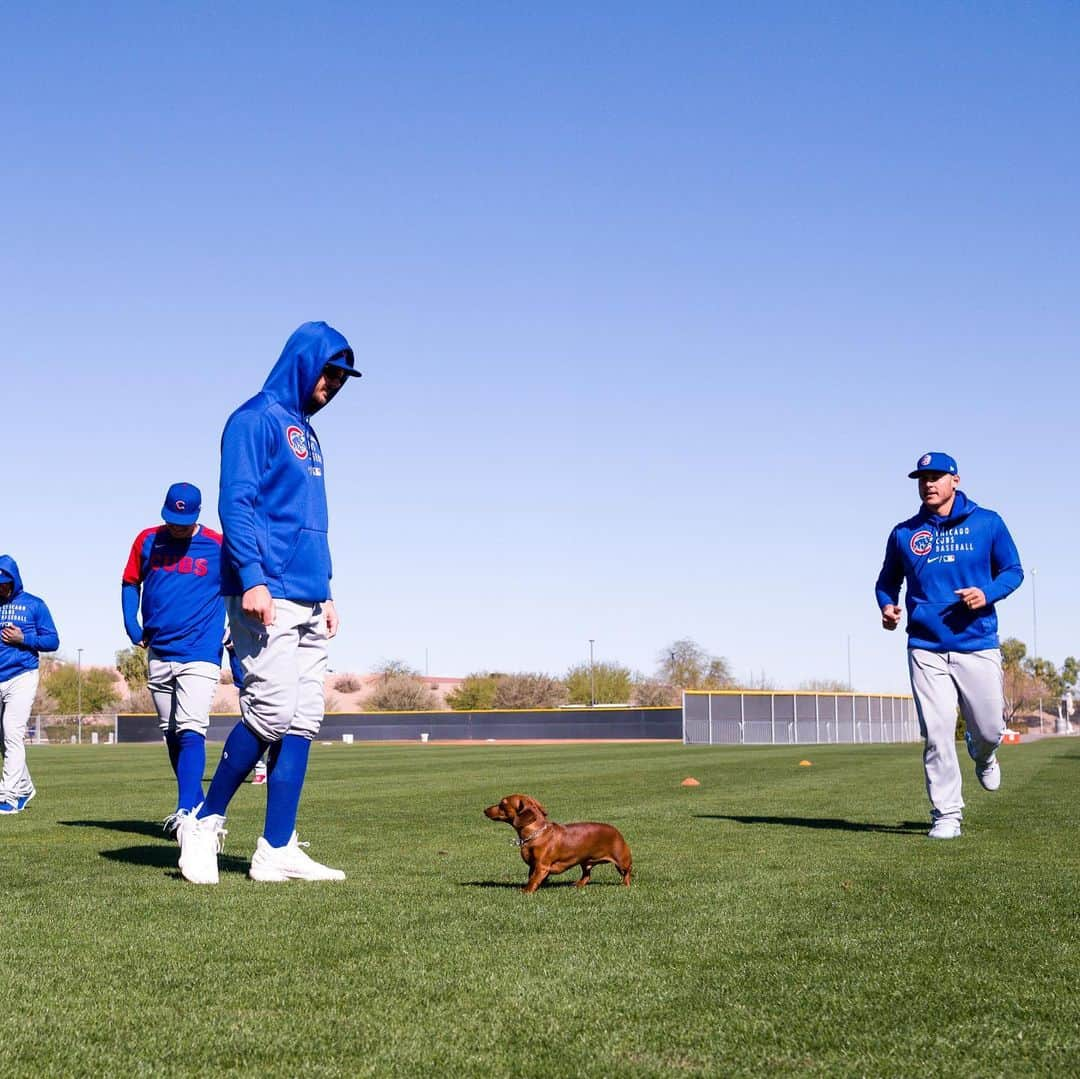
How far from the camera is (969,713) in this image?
27.9ft

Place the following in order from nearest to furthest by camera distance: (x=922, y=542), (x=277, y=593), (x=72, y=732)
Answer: (x=277, y=593) → (x=922, y=542) → (x=72, y=732)

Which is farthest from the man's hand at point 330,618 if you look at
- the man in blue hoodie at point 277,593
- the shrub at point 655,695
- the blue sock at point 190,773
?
the shrub at point 655,695

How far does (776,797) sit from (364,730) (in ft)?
165

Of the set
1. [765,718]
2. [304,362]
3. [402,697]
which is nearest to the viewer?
[304,362]

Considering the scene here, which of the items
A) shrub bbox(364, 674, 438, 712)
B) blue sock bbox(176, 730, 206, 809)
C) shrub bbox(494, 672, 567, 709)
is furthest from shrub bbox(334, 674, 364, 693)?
blue sock bbox(176, 730, 206, 809)

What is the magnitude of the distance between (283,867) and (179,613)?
9.06 feet

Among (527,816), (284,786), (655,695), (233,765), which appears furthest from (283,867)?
(655,695)

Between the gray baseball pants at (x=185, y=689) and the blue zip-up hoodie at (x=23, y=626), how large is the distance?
276 cm

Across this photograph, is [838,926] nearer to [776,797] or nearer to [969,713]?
[969,713]

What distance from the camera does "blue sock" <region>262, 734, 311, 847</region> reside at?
582 cm

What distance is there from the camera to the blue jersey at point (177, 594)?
811cm

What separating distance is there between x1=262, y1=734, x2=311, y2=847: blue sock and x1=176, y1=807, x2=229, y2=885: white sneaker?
0.24 meters

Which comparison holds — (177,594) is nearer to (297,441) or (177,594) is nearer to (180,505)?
(180,505)

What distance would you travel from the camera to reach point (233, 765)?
588cm
